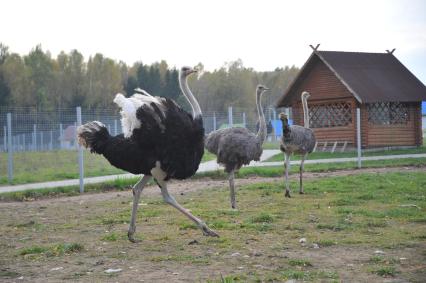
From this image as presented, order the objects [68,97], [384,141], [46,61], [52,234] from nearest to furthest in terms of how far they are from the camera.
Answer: [52,234]
[384,141]
[68,97]
[46,61]

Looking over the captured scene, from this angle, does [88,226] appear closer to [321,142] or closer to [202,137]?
[202,137]

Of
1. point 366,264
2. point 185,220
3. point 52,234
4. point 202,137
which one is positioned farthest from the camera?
point 185,220

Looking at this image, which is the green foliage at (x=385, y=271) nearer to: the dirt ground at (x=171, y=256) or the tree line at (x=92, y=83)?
the dirt ground at (x=171, y=256)

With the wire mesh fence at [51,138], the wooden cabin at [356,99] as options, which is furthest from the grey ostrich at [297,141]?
the wooden cabin at [356,99]

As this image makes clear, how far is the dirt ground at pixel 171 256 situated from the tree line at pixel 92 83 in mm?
46034

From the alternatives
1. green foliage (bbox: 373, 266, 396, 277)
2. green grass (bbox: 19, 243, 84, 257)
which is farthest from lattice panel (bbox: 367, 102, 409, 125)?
green foliage (bbox: 373, 266, 396, 277)

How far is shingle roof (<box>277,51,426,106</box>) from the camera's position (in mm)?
22078

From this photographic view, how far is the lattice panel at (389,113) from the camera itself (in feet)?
77.5

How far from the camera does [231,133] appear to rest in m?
8.98

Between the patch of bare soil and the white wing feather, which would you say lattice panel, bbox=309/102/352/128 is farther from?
the white wing feather

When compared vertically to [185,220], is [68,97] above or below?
above

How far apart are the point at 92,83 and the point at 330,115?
41188mm

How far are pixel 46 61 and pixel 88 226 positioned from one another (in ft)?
199

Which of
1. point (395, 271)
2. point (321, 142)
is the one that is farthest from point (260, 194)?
point (321, 142)
